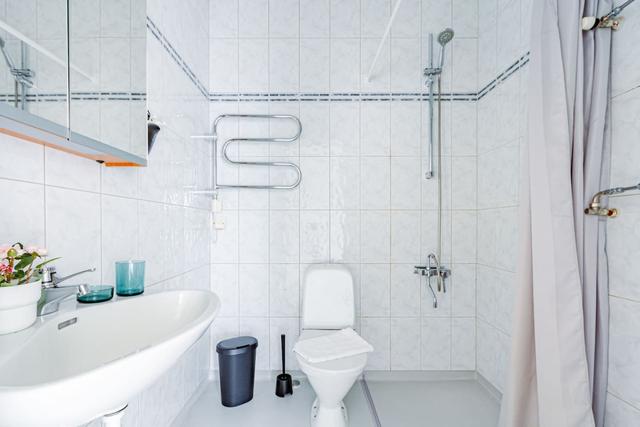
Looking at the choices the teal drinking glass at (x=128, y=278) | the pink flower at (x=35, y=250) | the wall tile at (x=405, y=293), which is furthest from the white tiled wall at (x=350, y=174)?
the pink flower at (x=35, y=250)

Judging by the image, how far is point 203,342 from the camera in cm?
210

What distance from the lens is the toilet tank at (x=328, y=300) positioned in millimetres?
1967

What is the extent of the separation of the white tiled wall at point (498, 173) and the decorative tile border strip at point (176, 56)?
1.88m

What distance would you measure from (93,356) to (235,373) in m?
1.22

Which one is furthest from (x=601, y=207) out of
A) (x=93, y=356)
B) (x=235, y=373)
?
(x=235, y=373)

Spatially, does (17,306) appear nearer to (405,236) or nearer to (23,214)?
(23,214)

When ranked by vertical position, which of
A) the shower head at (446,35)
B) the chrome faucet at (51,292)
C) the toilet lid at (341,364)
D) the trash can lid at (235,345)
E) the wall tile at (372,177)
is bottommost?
the trash can lid at (235,345)

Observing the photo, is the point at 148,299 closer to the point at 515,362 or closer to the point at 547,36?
the point at 515,362

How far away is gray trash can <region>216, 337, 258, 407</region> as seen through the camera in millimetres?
1863

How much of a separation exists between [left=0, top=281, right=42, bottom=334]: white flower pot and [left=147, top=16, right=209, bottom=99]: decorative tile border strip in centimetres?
126

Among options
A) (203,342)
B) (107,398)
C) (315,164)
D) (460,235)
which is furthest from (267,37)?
(107,398)

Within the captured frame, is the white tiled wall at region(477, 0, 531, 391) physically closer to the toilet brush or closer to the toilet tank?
the toilet tank

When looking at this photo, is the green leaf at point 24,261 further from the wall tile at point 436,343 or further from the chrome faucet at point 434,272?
the wall tile at point 436,343

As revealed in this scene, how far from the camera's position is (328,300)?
6.50 feet
